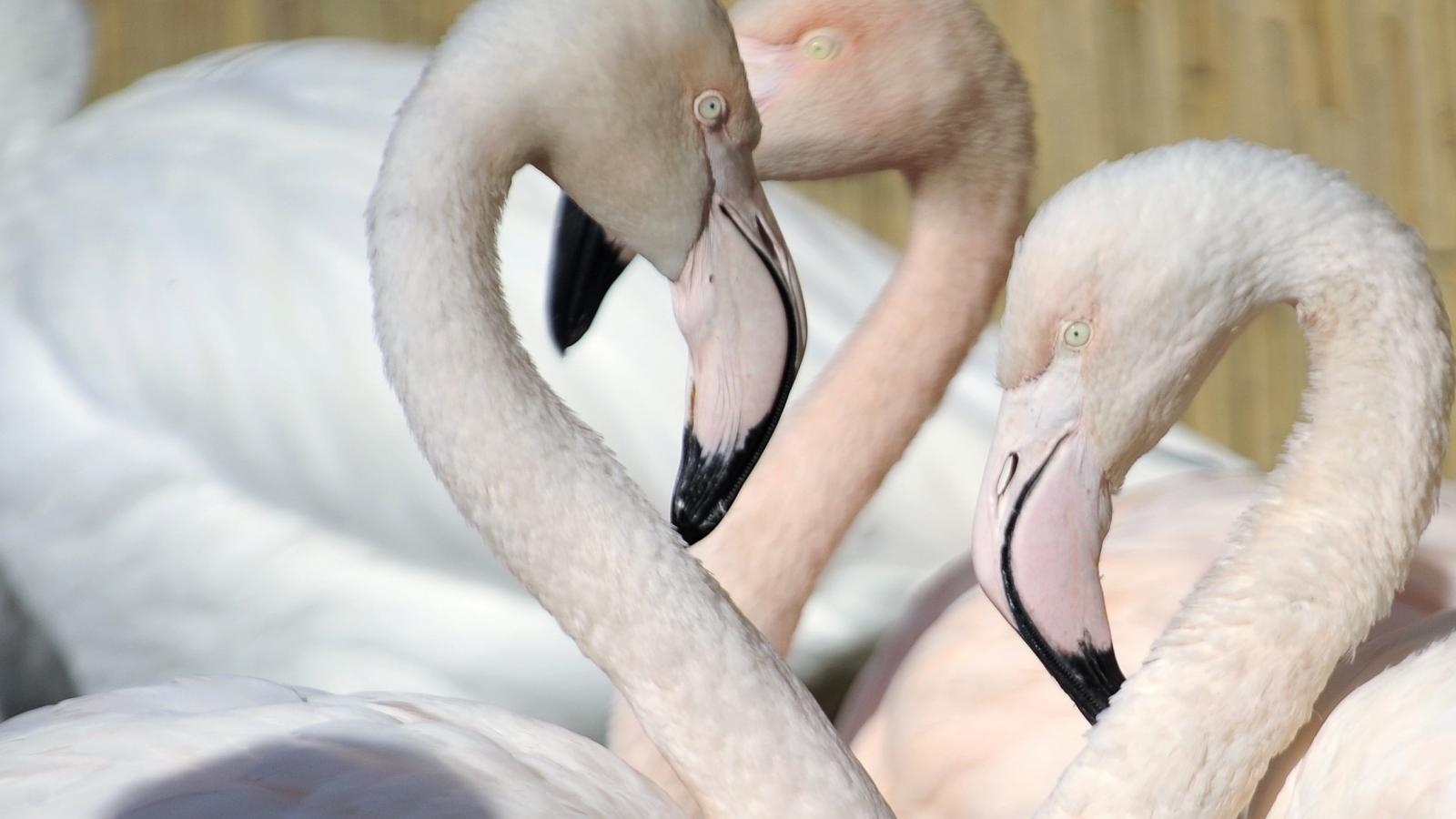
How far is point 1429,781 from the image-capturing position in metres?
1.50

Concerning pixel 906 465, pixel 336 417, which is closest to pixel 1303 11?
pixel 906 465

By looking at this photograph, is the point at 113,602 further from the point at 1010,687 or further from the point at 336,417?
the point at 1010,687

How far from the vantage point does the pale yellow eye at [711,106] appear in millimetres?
1892

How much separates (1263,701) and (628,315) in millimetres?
1411

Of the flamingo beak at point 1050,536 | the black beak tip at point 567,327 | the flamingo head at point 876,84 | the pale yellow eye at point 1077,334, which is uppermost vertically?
the flamingo head at point 876,84

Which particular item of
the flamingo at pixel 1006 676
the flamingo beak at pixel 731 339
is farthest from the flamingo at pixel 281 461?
the flamingo beak at pixel 731 339

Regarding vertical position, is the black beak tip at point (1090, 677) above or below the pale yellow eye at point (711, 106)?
below

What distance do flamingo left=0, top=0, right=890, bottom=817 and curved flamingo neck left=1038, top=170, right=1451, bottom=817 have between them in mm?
292

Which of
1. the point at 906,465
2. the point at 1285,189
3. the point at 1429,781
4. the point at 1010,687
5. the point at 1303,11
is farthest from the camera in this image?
the point at 1303,11

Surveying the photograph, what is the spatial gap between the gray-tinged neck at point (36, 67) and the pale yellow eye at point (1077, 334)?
7.23 feet

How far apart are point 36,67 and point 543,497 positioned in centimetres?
195

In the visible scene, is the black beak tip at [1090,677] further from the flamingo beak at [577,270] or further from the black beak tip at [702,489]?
the flamingo beak at [577,270]

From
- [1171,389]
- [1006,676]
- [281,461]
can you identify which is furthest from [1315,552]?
[281,461]

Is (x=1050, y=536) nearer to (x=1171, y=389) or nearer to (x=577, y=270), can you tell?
(x=1171, y=389)
